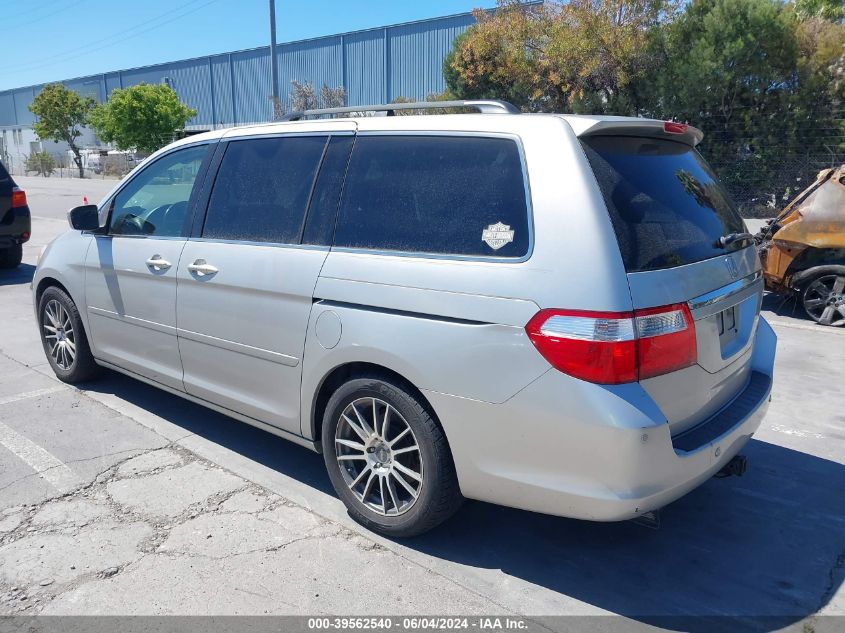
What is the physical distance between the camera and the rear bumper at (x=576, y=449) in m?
2.65

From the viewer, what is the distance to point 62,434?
470 cm

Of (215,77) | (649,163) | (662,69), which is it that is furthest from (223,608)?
(215,77)

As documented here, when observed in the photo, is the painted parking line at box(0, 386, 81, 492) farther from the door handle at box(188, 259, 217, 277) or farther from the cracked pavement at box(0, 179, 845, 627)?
the door handle at box(188, 259, 217, 277)

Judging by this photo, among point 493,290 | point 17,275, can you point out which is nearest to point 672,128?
point 493,290

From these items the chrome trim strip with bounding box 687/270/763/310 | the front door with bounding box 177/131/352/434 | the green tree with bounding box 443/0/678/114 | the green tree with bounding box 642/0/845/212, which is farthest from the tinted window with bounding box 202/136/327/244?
the green tree with bounding box 443/0/678/114

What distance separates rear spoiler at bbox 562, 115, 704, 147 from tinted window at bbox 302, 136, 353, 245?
3.85 feet

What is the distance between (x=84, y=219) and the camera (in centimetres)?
488

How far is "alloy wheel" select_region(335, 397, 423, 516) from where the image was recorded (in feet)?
10.8

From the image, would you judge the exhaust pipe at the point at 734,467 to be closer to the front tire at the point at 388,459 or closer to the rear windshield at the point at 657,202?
the rear windshield at the point at 657,202

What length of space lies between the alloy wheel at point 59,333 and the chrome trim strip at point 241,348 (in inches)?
65.5

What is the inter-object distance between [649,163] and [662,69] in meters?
13.7

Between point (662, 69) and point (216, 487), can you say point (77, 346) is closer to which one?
point (216, 487)

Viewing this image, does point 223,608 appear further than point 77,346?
No

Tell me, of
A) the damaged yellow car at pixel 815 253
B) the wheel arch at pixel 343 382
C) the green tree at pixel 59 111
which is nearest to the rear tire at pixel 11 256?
the wheel arch at pixel 343 382
